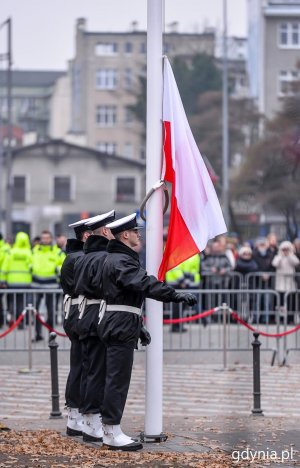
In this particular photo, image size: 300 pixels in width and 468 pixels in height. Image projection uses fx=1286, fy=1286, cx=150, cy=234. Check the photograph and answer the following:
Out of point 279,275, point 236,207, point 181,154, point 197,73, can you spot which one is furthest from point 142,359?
point 197,73

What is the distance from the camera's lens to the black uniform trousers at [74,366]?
11156 mm

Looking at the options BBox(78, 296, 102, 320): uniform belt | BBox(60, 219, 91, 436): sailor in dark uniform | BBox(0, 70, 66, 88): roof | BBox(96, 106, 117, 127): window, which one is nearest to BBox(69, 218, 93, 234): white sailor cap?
BBox(60, 219, 91, 436): sailor in dark uniform

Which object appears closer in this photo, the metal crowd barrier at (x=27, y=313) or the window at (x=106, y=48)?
the metal crowd barrier at (x=27, y=313)

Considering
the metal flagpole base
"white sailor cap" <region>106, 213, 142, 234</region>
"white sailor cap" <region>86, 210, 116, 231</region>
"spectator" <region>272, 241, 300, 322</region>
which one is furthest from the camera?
"spectator" <region>272, 241, 300, 322</region>

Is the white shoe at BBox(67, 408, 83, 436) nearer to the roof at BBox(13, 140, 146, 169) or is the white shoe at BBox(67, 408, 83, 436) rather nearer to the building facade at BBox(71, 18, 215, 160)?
the roof at BBox(13, 140, 146, 169)

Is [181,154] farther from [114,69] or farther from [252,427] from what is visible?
[114,69]

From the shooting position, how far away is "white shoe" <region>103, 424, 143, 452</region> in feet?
33.2

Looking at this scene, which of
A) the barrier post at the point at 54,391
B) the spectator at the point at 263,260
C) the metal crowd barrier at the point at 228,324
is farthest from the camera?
the spectator at the point at 263,260

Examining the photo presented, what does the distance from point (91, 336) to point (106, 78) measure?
88.2m

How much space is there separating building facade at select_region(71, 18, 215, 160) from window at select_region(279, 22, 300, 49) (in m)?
14.5

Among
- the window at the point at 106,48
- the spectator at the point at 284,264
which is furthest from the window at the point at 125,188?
the spectator at the point at 284,264

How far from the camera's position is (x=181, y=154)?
35.4 feet

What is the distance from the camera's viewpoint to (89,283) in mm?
10633

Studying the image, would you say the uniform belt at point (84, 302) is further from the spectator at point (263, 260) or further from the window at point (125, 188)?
the window at point (125, 188)
